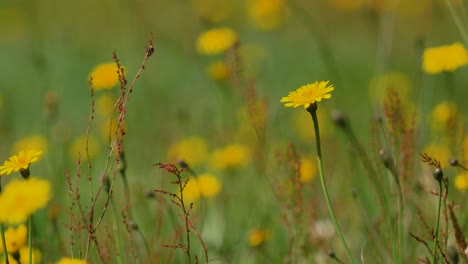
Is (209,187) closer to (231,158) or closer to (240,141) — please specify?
(231,158)

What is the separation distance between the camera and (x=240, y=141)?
321cm

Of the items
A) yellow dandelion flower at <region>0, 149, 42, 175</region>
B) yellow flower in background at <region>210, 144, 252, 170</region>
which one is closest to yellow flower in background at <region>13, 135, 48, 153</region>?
yellow flower in background at <region>210, 144, 252, 170</region>

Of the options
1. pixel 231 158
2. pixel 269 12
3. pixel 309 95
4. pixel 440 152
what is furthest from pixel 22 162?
pixel 269 12

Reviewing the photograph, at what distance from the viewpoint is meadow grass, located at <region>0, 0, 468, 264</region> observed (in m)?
1.66

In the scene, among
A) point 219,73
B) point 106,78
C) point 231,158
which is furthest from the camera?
point 219,73

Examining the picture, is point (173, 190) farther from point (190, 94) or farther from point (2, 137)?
point (190, 94)

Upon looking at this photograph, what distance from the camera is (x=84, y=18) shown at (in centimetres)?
848

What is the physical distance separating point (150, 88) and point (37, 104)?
875mm

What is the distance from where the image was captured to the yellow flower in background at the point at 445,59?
7.00 ft

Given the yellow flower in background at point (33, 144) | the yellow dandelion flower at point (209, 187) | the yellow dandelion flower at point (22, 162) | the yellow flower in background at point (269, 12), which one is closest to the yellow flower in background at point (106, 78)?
the yellow dandelion flower at point (209, 187)

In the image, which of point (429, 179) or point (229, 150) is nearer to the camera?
point (429, 179)

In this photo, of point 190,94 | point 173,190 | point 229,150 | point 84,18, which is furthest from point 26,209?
point 84,18

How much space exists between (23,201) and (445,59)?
4.59ft

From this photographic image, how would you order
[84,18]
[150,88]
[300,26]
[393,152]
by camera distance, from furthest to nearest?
[84,18], [300,26], [150,88], [393,152]
